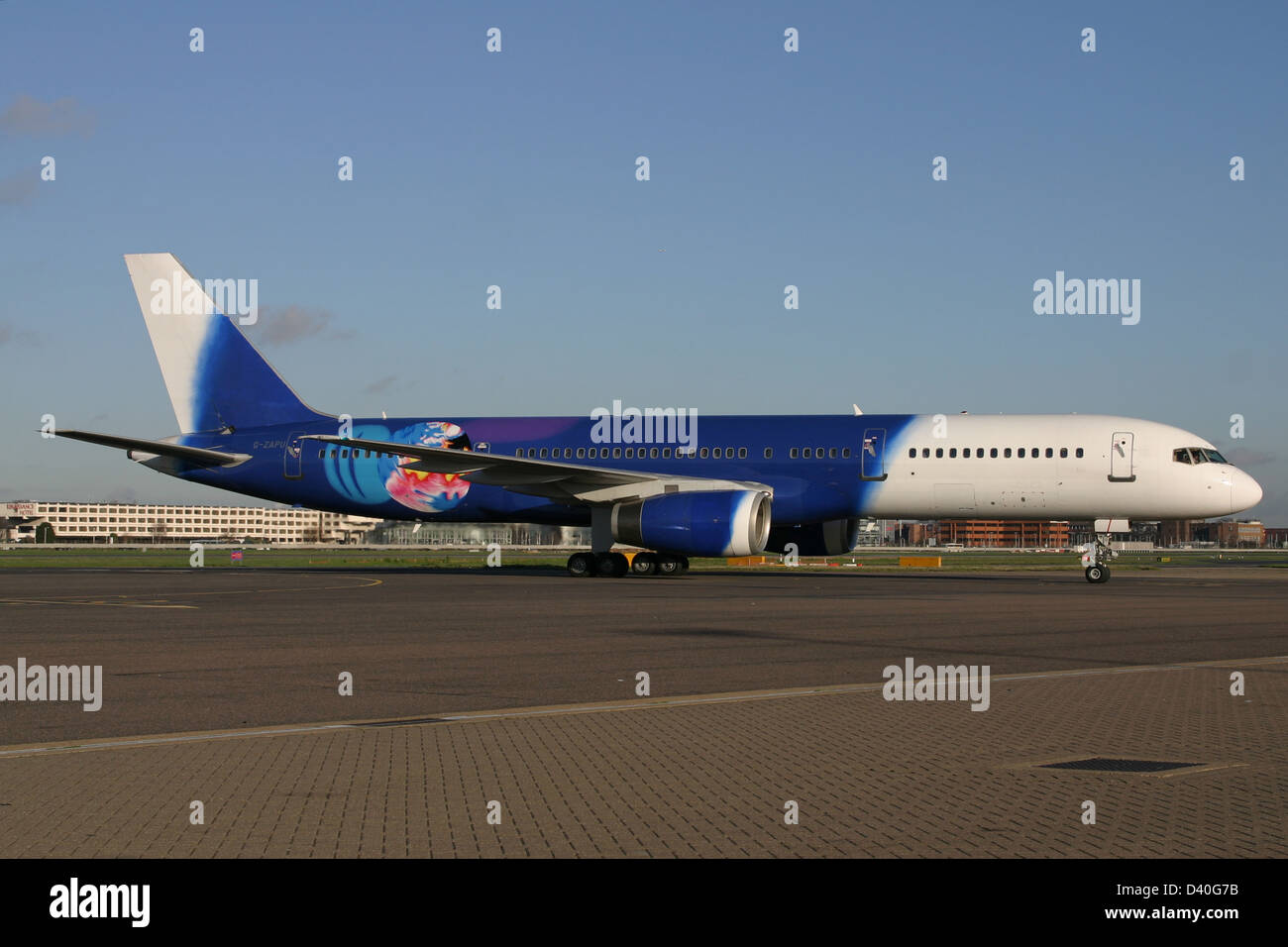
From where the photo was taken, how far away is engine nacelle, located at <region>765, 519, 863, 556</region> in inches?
1515

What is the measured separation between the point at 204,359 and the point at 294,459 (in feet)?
16.1

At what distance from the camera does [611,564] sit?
37906 mm

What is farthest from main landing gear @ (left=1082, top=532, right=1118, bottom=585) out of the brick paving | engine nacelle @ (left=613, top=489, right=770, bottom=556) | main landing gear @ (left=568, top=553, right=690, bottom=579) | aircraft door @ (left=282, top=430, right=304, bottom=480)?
the brick paving

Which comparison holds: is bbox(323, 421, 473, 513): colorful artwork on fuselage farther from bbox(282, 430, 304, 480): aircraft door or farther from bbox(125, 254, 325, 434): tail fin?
bbox(125, 254, 325, 434): tail fin

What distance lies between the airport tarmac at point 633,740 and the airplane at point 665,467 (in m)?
14.5

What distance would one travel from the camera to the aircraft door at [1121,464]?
115 ft

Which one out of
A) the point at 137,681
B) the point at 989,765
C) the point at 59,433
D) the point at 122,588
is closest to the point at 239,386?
the point at 59,433

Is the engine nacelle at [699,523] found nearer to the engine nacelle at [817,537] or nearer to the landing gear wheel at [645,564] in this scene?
the engine nacelle at [817,537]

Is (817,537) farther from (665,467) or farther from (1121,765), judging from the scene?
(1121,765)

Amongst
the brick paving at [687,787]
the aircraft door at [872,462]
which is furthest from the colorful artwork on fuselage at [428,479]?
the brick paving at [687,787]

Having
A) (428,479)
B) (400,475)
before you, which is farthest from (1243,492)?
(400,475)

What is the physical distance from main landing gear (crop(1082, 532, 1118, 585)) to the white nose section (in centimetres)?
345
